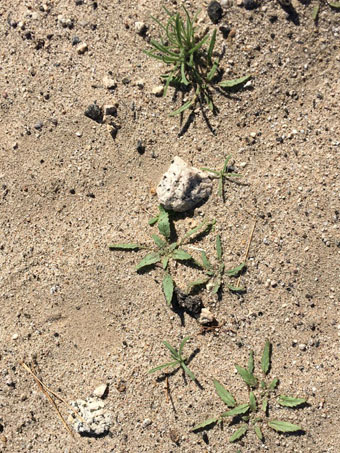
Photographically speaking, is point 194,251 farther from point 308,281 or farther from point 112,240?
point 308,281

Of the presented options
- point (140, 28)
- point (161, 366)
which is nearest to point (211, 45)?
point (140, 28)

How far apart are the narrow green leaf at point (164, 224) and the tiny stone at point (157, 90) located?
705 mm

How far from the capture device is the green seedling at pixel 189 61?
8.45 ft

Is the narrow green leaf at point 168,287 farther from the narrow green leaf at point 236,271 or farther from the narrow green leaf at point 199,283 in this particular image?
the narrow green leaf at point 236,271

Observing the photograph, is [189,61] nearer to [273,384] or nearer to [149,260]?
[149,260]

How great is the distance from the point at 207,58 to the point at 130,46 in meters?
0.49

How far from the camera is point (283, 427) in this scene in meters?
2.48

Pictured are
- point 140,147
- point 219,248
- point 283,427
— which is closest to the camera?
point 283,427

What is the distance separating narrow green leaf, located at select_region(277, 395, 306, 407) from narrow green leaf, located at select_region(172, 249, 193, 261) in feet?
3.11

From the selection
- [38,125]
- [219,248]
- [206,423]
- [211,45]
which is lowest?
[206,423]

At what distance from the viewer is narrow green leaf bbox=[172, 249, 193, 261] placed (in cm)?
260

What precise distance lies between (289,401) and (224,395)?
0.36 m

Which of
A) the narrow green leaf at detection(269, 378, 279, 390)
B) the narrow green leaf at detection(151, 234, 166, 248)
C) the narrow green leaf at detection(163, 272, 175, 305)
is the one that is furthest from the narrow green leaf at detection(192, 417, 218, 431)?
the narrow green leaf at detection(151, 234, 166, 248)

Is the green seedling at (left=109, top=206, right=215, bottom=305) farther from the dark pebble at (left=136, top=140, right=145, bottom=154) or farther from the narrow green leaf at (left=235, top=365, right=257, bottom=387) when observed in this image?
the narrow green leaf at (left=235, top=365, right=257, bottom=387)
